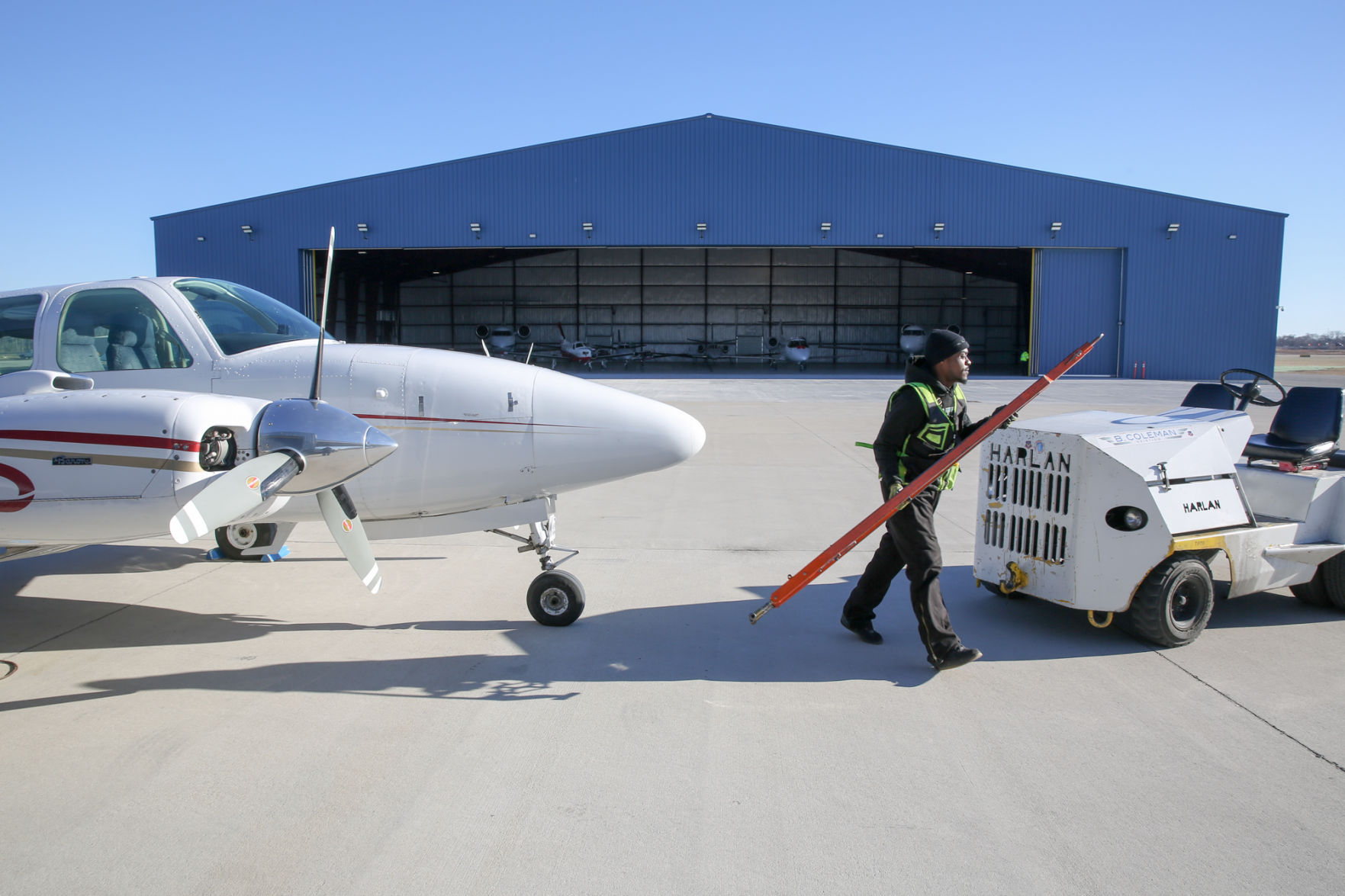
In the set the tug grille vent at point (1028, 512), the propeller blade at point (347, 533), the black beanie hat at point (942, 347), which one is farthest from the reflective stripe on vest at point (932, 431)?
the propeller blade at point (347, 533)

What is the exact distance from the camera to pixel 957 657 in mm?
4465

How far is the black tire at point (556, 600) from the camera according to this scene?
209 inches

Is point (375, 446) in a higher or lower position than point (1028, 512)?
higher

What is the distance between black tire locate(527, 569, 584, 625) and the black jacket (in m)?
1.99

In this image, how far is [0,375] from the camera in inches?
193

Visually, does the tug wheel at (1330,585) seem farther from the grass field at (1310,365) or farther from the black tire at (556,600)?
the grass field at (1310,365)

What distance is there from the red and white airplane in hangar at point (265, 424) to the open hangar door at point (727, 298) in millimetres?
39506

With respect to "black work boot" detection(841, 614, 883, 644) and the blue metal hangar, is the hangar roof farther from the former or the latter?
"black work boot" detection(841, 614, 883, 644)

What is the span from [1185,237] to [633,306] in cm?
2544

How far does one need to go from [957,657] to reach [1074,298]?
33.8 metres

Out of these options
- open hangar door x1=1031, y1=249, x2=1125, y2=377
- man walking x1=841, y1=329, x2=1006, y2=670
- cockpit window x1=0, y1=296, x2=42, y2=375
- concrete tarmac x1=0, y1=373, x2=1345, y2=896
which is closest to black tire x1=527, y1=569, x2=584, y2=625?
concrete tarmac x1=0, y1=373, x2=1345, y2=896

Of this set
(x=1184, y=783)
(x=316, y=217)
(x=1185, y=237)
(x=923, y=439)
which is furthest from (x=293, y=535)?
(x=1185, y=237)

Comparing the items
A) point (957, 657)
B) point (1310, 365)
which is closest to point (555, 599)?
point (957, 657)

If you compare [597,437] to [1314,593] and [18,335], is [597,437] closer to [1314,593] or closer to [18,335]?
[18,335]
